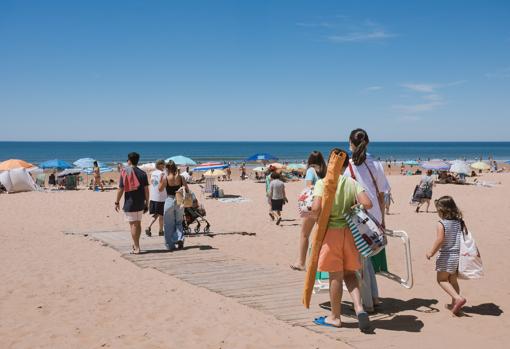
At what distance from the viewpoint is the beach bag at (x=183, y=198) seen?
809 cm

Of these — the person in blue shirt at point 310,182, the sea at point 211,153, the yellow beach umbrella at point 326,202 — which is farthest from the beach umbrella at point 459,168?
the sea at point 211,153

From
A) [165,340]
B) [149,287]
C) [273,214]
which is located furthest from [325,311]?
[273,214]

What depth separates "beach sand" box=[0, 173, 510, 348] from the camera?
4.26 m

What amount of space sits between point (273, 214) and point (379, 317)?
8.18 metres

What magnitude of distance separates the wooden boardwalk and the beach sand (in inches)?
5.9

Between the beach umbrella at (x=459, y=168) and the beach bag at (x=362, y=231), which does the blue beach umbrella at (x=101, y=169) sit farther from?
the beach bag at (x=362, y=231)

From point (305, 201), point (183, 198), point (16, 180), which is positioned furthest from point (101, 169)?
point (305, 201)

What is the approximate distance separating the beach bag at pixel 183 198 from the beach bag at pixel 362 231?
437 cm

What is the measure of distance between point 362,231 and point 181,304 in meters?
2.23

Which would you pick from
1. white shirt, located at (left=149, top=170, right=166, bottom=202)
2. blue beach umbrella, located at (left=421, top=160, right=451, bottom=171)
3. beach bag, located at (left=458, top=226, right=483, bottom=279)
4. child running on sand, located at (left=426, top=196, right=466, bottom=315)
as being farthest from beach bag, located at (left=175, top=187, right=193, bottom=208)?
blue beach umbrella, located at (left=421, top=160, right=451, bottom=171)

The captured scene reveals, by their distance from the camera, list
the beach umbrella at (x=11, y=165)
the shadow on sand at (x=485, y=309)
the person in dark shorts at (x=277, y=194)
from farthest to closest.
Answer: the beach umbrella at (x=11, y=165) → the person in dark shorts at (x=277, y=194) → the shadow on sand at (x=485, y=309)

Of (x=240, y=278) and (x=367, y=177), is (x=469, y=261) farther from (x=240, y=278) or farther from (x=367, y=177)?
(x=240, y=278)

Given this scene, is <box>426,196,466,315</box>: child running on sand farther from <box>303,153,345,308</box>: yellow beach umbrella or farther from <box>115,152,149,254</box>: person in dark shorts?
<box>115,152,149,254</box>: person in dark shorts

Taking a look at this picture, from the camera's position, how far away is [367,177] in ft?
15.6
